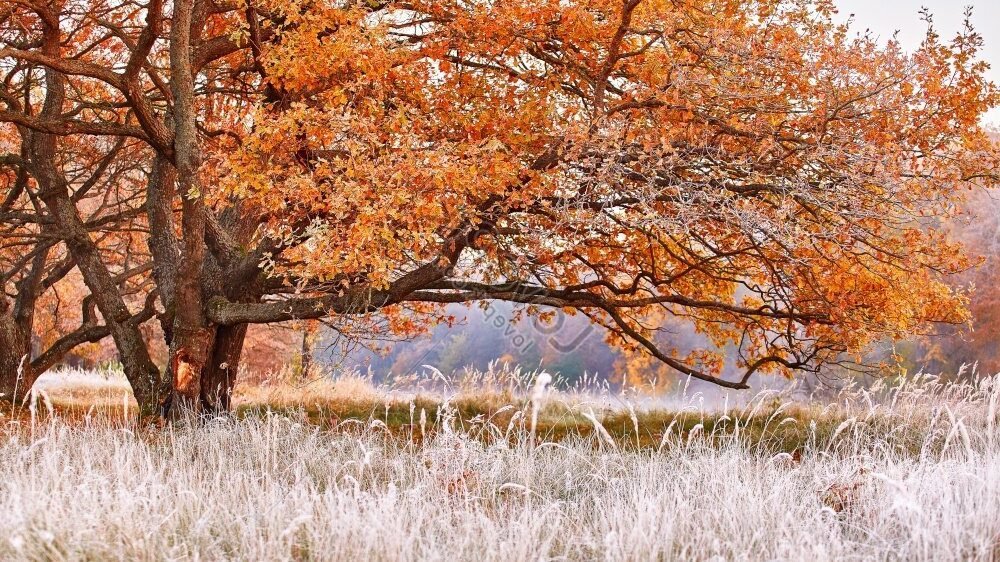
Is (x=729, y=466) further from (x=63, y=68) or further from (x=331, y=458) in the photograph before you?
(x=63, y=68)

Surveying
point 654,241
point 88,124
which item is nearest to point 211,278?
point 88,124

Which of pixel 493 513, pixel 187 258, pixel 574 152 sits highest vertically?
pixel 574 152

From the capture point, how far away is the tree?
6.67 metres

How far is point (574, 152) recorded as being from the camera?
6773 millimetres

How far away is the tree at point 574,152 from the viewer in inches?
263

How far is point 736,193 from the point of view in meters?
7.71

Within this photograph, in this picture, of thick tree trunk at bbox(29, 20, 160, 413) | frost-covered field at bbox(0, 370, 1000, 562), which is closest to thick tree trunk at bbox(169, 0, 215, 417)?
thick tree trunk at bbox(29, 20, 160, 413)

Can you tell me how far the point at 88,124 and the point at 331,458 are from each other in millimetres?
4031

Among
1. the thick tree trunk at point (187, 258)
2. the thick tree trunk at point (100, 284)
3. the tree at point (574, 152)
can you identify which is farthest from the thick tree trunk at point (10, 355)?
the tree at point (574, 152)

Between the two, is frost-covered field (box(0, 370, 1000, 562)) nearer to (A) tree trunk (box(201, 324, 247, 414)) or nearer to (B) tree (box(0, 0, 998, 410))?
(B) tree (box(0, 0, 998, 410))

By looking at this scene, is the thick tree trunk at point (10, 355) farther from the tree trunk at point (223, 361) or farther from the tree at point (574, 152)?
the tree at point (574, 152)

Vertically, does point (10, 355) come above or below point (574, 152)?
below

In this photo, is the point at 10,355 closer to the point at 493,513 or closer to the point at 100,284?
the point at 100,284

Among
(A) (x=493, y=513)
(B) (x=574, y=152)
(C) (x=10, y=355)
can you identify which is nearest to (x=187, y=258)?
(B) (x=574, y=152)
